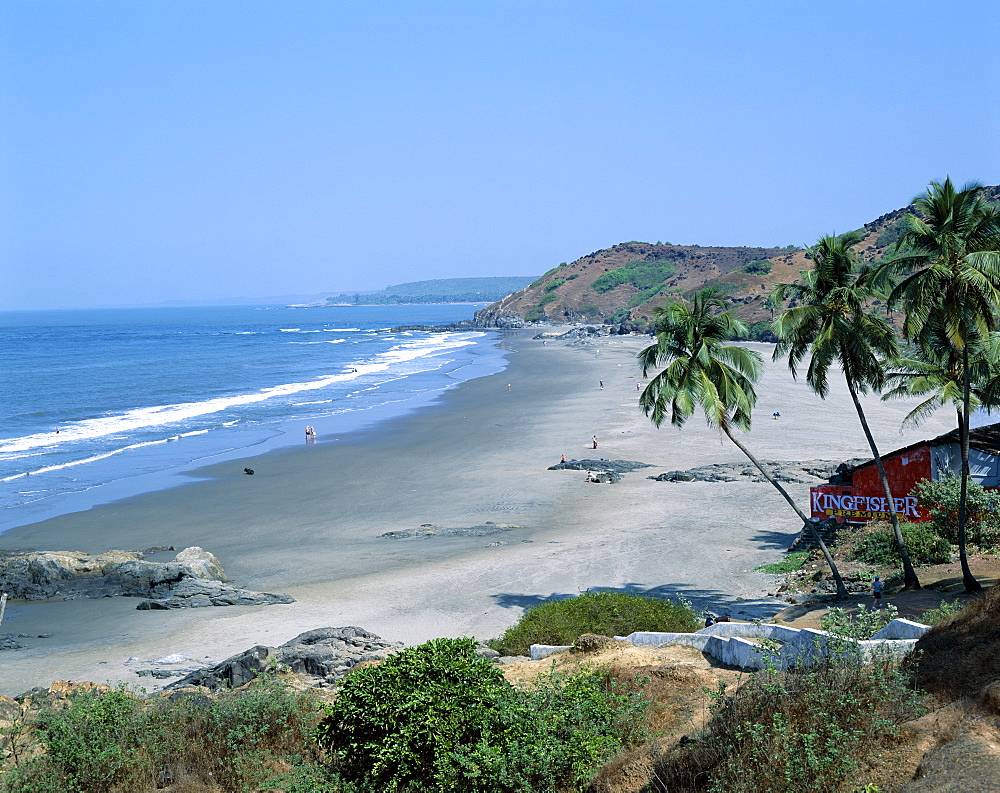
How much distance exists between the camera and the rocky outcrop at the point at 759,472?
29891 mm

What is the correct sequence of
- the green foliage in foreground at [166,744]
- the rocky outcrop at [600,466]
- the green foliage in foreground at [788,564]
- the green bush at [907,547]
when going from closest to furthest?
the green foliage in foreground at [166,744] → the green bush at [907,547] → the green foliage in foreground at [788,564] → the rocky outcrop at [600,466]

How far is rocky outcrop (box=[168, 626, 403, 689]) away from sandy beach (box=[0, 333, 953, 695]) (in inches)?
93.8

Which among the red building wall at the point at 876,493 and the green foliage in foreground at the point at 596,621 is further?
the red building wall at the point at 876,493

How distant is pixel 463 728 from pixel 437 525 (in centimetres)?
1984

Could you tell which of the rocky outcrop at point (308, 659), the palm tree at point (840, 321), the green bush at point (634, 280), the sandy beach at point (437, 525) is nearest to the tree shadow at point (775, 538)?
the sandy beach at point (437, 525)

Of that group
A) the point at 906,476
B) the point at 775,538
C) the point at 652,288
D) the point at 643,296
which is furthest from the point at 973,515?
the point at 652,288

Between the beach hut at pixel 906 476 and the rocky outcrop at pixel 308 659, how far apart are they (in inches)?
513

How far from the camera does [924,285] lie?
14.1 m

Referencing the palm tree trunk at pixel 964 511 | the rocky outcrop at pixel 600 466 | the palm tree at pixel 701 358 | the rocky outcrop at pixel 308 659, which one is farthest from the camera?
the rocky outcrop at pixel 600 466

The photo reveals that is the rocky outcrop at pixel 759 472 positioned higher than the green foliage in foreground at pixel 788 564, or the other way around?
the rocky outcrop at pixel 759 472

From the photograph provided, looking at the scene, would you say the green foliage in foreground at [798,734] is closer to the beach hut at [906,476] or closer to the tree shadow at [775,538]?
the beach hut at [906,476]

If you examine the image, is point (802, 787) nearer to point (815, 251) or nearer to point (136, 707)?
point (136, 707)

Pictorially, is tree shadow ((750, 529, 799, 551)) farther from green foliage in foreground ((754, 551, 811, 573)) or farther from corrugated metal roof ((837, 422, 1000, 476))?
corrugated metal roof ((837, 422, 1000, 476))

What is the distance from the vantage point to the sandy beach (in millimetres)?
18578
